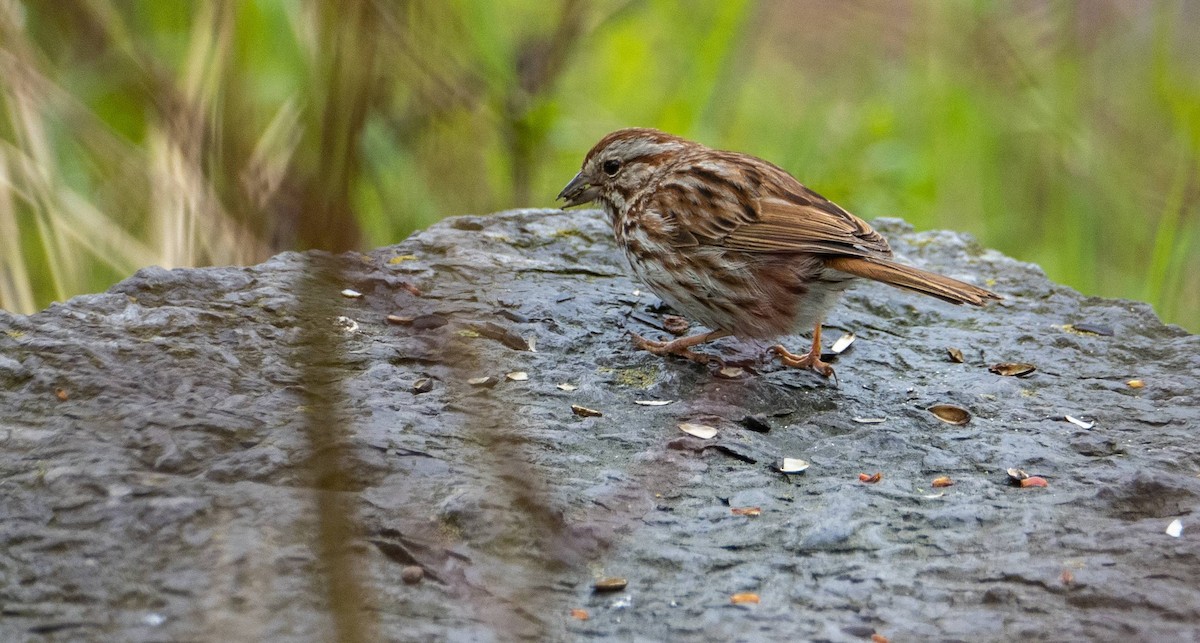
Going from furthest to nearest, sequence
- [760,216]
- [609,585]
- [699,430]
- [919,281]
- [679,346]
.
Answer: [760,216]
[679,346]
[919,281]
[699,430]
[609,585]

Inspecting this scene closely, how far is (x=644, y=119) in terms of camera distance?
6.02m

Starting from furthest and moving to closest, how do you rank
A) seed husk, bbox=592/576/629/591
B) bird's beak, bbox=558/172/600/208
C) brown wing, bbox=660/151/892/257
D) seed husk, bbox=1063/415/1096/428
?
bird's beak, bbox=558/172/600/208, brown wing, bbox=660/151/892/257, seed husk, bbox=1063/415/1096/428, seed husk, bbox=592/576/629/591

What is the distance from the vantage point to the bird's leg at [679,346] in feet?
12.1

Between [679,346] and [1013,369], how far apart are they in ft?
3.29

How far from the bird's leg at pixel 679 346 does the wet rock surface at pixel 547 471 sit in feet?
0.22

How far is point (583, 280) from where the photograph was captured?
4.19 meters

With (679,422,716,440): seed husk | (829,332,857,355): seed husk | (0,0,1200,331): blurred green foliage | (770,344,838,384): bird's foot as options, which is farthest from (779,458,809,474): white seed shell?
(0,0,1200,331): blurred green foliage

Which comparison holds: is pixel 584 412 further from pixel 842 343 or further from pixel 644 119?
pixel 644 119

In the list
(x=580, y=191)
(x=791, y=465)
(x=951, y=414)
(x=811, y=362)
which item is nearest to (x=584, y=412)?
(x=791, y=465)

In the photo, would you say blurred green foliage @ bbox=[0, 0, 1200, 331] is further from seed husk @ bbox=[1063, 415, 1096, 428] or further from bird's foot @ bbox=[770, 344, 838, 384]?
seed husk @ bbox=[1063, 415, 1096, 428]

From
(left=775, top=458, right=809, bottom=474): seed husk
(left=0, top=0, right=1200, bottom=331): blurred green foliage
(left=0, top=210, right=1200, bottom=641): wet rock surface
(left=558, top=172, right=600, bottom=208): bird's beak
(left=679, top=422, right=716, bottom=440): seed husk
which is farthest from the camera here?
(left=558, top=172, right=600, bottom=208): bird's beak

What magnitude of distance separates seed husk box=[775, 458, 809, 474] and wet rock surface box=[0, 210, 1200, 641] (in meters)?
0.04

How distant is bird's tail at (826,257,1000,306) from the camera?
11.3 ft

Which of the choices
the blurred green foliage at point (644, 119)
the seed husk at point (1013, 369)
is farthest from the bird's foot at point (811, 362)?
the blurred green foliage at point (644, 119)
